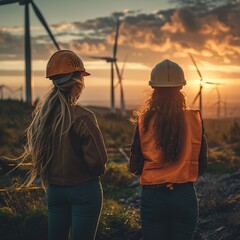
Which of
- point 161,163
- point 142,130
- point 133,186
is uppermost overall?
point 142,130

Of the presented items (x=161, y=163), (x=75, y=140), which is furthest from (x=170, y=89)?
(x=75, y=140)

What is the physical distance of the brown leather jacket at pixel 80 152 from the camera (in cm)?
368

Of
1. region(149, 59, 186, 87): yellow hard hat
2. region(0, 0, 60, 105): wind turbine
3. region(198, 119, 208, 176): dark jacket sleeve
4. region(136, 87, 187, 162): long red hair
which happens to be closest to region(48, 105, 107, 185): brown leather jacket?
region(136, 87, 187, 162): long red hair

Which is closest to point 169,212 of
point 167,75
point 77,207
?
point 77,207

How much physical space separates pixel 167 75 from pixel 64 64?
769 millimetres

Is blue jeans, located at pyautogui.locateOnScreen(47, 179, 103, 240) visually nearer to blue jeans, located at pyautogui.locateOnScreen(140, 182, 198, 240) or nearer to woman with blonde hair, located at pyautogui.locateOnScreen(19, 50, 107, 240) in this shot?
woman with blonde hair, located at pyautogui.locateOnScreen(19, 50, 107, 240)

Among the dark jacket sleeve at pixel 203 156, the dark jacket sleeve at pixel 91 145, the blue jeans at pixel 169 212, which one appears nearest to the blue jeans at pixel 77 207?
the dark jacket sleeve at pixel 91 145

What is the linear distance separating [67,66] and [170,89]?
783 mm

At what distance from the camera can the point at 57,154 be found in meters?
3.77

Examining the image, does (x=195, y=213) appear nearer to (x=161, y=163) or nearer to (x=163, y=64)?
(x=161, y=163)

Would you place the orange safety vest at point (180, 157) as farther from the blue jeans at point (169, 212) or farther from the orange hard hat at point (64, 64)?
the orange hard hat at point (64, 64)

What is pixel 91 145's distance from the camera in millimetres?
3674

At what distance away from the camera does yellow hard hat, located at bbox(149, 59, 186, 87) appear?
386 centimetres

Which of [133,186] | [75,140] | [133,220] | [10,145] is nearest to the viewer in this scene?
[75,140]
